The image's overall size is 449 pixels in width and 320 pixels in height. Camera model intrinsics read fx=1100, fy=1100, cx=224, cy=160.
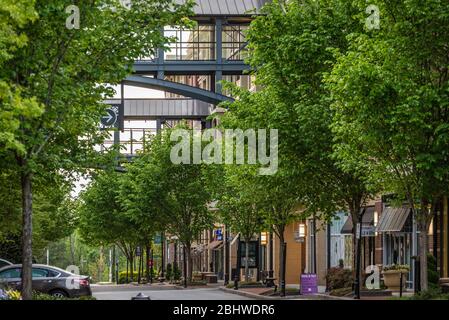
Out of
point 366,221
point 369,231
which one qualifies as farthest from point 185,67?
point 369,231

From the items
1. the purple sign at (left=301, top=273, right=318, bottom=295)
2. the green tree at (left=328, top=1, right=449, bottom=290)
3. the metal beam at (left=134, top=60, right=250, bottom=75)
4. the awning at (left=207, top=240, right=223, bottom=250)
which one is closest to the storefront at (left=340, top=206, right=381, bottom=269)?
the purple sign at (left=301, top=273, right=318, bottom=295)

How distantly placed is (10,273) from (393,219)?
19086mm

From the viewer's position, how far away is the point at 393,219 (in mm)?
49344

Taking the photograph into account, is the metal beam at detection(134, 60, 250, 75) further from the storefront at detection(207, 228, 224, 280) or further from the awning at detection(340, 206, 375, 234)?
the storefront at detection(207, 228, 224, 280)

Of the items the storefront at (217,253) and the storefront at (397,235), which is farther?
the storefront at (217,253)

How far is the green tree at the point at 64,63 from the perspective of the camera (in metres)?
25.2

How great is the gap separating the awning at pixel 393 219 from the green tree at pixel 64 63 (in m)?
22.8

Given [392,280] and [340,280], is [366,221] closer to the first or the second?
[392,280]

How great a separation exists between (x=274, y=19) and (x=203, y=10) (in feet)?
97.4

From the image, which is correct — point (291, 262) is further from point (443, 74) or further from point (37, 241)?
A: point (443, 74)

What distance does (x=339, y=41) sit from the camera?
37844 mm

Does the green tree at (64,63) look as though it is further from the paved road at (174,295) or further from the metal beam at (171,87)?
the metal beam at (171,87)

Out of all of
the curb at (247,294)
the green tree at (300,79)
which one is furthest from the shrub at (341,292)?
the green tree at (300,79)
